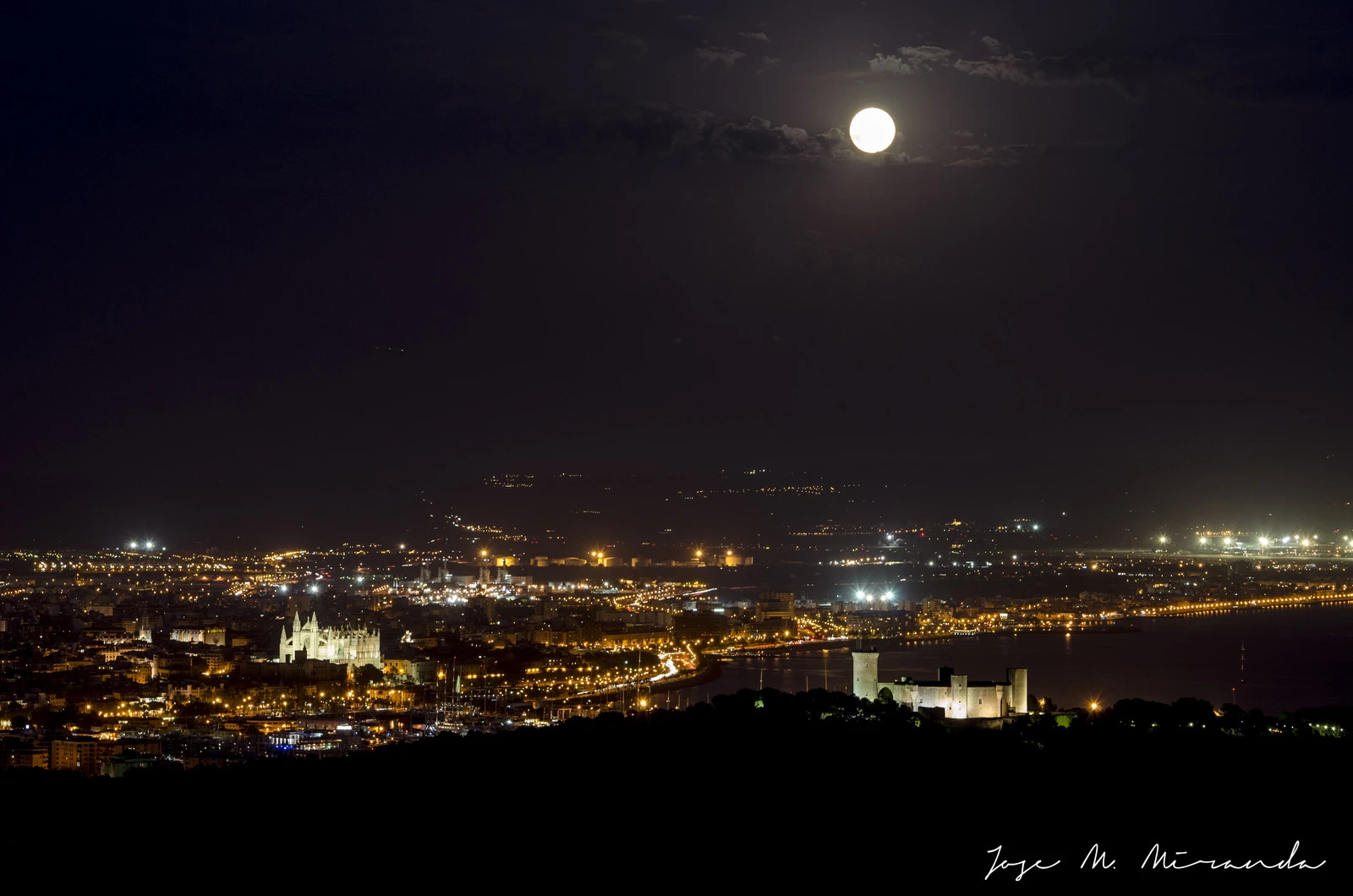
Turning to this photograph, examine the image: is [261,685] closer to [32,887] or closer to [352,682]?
[352,682]

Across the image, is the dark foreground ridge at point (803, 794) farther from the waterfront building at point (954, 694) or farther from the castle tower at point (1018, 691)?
the castle tower at point (1018, 691)

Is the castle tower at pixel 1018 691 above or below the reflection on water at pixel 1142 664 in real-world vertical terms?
above

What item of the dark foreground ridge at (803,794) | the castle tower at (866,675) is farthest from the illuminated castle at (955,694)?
the dark foreground ridge at (803,794)

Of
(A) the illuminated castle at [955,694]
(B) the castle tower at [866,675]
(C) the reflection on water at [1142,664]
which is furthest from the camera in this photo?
(C) the reflection on water at [1142,664]

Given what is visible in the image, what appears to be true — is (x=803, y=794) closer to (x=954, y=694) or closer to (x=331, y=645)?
(x=954, y=694)

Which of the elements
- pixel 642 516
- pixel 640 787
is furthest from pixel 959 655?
pixel 642 516
